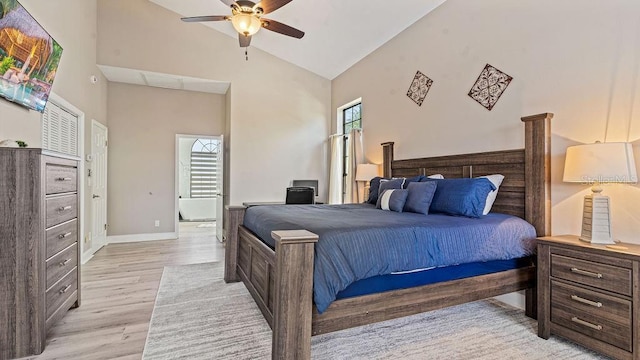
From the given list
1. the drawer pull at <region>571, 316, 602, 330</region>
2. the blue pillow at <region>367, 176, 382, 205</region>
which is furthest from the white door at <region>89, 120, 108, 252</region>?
the drawer pull at <region>571, 316, 602, 330</region>

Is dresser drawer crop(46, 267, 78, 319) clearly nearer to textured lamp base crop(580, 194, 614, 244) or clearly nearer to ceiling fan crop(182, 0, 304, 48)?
ceiling fan crop(182, 0, 304, 48)

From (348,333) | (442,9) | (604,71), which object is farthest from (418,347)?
(442,9)

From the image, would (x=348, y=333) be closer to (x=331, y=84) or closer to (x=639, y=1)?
(x=639, y=1)

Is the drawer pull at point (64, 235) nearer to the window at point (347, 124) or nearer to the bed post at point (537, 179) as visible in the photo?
the bed post at point (537, 179)

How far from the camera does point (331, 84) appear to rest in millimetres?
6328

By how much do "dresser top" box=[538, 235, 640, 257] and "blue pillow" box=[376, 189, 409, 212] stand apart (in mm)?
1137

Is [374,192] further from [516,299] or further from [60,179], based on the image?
[60,179]

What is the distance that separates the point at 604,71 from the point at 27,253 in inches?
165

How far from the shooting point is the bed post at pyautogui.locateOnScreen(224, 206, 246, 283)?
3.29m

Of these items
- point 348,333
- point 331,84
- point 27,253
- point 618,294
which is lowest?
point 348,333

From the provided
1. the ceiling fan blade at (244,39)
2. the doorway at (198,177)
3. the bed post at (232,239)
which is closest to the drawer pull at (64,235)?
the bed post at (232,239)

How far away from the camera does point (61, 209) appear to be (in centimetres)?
234

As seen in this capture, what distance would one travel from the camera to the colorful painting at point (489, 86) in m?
2.97

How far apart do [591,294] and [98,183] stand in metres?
6.24
